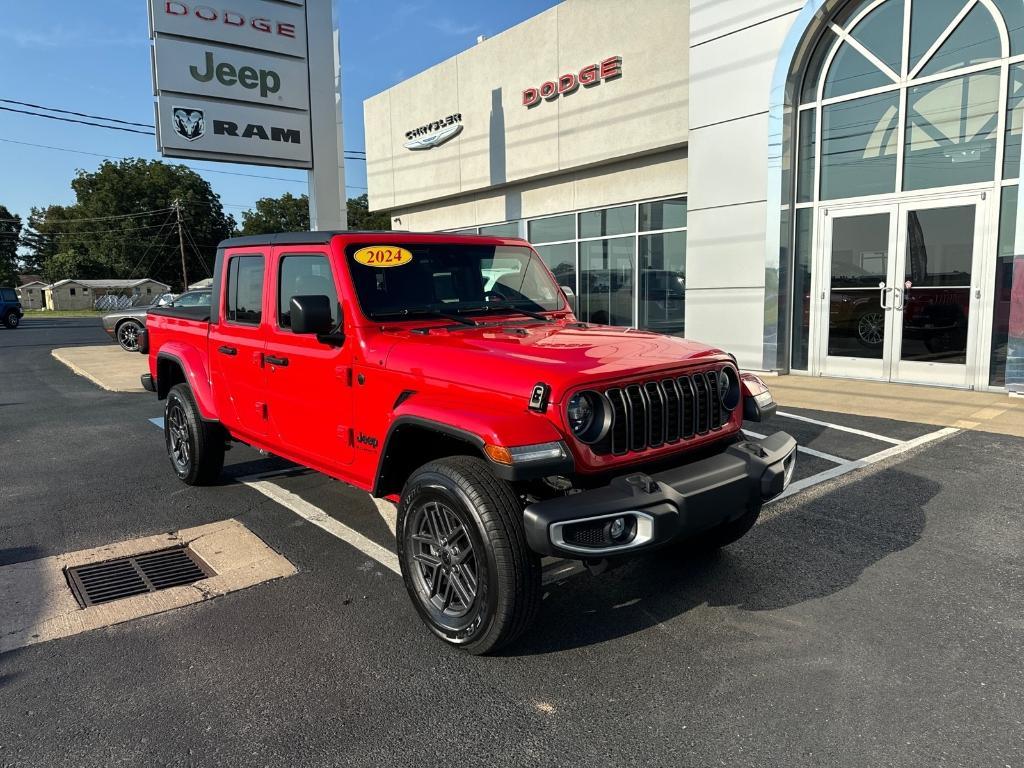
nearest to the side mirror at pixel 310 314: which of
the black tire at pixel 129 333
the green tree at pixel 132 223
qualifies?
the black tire at pixel 129 333

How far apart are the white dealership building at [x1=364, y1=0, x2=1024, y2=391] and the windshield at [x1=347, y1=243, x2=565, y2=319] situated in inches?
154

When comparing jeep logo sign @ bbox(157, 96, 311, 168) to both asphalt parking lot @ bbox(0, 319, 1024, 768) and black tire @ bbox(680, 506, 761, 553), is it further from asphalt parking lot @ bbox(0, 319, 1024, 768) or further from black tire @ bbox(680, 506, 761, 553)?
black tire @ bbox(680, 506, 761, 553)

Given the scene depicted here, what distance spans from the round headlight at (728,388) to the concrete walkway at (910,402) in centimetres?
480

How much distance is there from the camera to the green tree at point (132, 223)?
7656cm

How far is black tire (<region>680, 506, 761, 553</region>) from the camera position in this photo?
3824mm

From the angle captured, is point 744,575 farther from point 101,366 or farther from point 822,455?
point 101,366

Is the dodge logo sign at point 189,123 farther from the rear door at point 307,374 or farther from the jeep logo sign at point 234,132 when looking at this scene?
the rear door at point 307,374

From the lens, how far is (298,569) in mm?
4023

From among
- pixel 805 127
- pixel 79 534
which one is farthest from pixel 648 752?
pixel 805 127

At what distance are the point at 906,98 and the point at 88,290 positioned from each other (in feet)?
284

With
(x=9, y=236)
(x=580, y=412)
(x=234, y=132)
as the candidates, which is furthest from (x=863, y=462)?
(x=9, y=236)

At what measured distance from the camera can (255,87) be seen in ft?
40.7

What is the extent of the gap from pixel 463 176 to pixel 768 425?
12679 mm

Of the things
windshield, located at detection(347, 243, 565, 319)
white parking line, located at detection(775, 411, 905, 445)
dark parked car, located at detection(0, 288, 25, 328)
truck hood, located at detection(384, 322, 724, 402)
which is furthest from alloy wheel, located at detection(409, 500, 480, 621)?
dark parked car, located at detection(0, 288, 25, 328)
